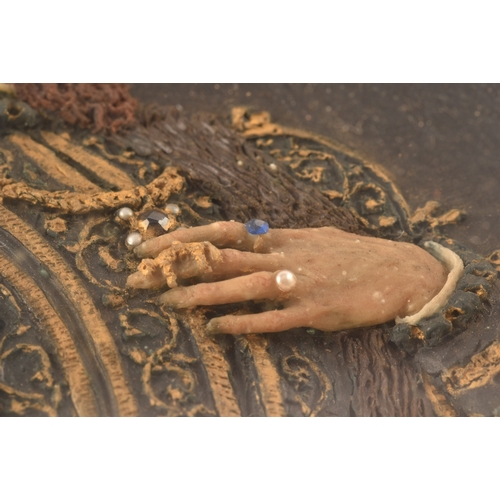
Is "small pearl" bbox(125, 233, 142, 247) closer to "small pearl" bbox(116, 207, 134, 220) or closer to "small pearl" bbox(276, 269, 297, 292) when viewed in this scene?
"small pearl" bbox(116, 207, 134, 220)

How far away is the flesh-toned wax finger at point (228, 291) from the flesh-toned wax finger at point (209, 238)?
15cm

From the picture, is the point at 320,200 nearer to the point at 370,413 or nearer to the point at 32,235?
the point at 370,413

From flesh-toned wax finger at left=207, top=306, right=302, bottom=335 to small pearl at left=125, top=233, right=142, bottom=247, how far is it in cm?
34

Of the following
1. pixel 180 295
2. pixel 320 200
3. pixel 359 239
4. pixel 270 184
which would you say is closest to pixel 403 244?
pixel 359 239

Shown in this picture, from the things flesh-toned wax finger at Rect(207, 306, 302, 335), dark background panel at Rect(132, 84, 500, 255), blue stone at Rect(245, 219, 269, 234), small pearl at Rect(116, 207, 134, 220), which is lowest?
flesh-toned wax finger at Rect(207, 306, 302, 335)

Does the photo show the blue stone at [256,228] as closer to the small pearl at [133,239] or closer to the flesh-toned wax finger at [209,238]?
the flesh-toned wax finger at [209,238]

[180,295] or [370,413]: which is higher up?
[180,295]

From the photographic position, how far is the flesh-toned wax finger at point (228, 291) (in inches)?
76.4

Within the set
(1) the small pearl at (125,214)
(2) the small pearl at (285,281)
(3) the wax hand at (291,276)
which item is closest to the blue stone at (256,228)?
(3) the wax hand at (291,276)

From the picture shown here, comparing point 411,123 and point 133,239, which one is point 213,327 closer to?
point 133,239

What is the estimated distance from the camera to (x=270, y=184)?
2424mm

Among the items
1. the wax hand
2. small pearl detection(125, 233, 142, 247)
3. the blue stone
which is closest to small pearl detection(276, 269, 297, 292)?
the wax hand

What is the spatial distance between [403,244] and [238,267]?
572 millimetres

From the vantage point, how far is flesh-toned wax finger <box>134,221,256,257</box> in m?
2.04
